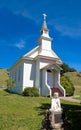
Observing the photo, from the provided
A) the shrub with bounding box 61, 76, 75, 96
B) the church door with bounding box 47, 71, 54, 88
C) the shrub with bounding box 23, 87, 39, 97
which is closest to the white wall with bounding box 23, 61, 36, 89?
the shrub with bounding box 23, 87, 39, 97

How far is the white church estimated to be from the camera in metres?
26.8

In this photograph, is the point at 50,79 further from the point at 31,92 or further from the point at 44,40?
the point at 44,40

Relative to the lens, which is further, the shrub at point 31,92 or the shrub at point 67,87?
the shrub at point 67,87

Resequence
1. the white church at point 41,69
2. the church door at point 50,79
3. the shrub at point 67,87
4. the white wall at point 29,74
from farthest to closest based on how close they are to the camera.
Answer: the church door at point 50,79 → the shrub at point 67,87 → the white wall at point 29,74 → the white church at point 41,69

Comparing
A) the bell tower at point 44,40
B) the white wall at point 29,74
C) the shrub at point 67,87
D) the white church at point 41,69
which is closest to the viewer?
the white church at point 41,69

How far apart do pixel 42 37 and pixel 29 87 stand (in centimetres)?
826

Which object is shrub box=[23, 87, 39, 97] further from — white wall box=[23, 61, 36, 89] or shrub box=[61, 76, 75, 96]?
shrub box=[61, 76, 75, 96]

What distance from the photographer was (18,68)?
30766 mm

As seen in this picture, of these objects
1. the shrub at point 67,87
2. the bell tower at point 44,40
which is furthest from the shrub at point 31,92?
the bell tower at point 44,40

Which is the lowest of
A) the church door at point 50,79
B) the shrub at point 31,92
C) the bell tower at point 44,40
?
the shrub at point 31,92

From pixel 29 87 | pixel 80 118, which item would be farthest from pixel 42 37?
pixel 80 118

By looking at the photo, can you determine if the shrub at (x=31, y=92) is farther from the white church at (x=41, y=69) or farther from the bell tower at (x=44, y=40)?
the bell tower at (x=44, y=40)

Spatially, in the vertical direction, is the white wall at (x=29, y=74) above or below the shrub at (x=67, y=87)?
above

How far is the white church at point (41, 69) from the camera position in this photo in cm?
2684
